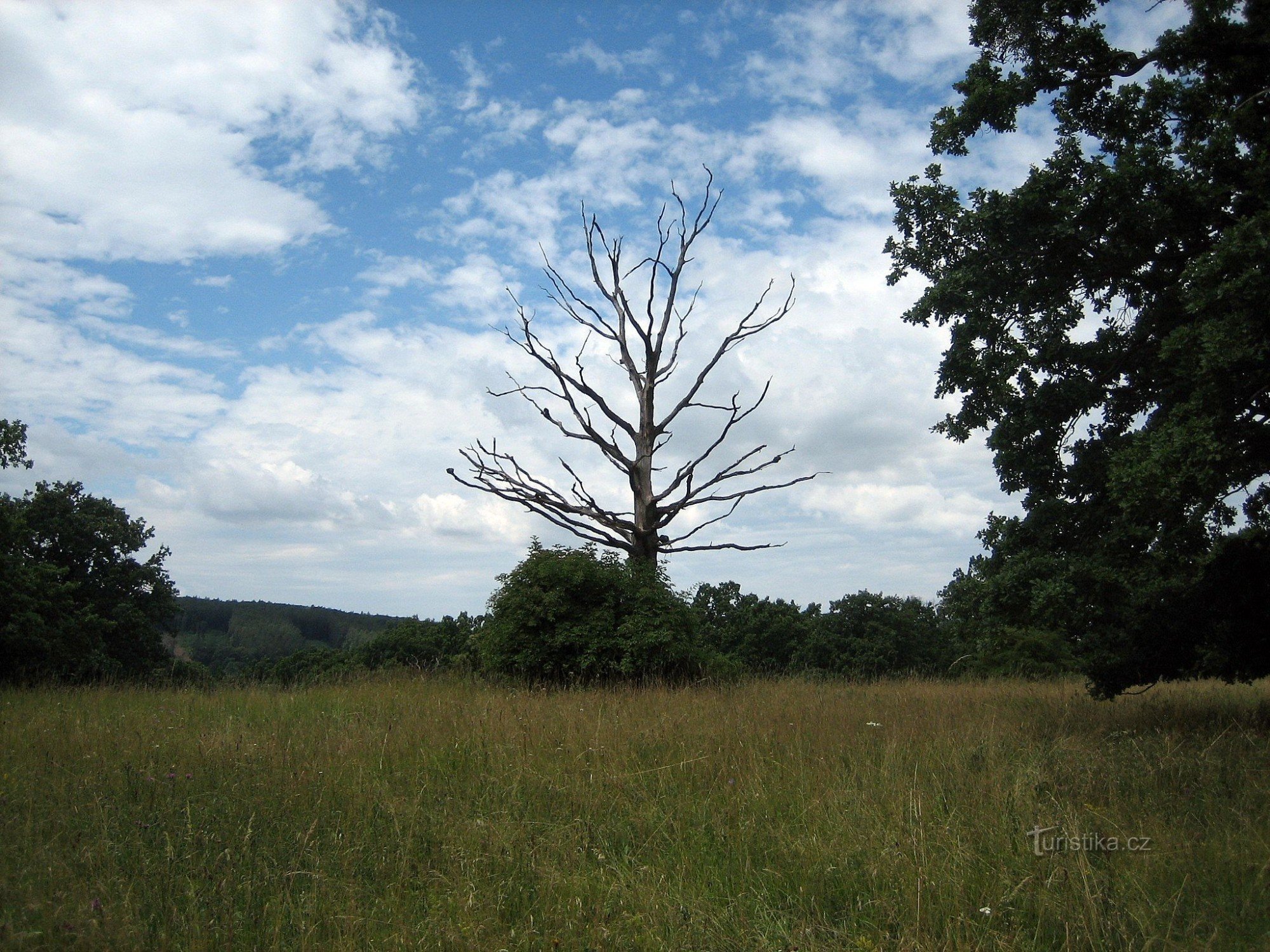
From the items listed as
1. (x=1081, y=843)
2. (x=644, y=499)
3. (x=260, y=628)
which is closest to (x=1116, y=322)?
(x=1081, y=843)

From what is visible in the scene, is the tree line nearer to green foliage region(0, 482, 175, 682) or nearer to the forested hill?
green foliage region(0, 482, 175, 682)

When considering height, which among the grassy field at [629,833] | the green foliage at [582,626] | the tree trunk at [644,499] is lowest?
the grassy field at [629,833]

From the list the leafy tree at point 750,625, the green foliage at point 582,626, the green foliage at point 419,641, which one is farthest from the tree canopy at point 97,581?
the leafy tree at point 750,625

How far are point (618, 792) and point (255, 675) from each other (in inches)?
354

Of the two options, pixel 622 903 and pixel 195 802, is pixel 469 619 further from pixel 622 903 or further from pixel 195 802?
pixel 622 903

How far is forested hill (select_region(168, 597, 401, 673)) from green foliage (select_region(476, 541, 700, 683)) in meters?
22.3

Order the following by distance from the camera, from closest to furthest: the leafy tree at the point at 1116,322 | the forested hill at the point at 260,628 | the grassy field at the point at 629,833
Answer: the grassy field at the point at 629,833 → the leafy tree at the point at 1116,322 → the forested hill at the point at 260,628

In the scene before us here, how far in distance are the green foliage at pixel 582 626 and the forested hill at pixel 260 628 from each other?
2228cm

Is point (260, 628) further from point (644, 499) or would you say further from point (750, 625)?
point (644, 499)

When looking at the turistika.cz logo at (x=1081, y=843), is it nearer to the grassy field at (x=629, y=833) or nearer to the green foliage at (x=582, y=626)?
the grassy field at (x=629, y=833)

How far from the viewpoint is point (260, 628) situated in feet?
164

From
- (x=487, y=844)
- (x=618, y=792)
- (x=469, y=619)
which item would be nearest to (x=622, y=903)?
(x=487, y=844)

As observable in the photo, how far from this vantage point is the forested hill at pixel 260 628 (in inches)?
1549

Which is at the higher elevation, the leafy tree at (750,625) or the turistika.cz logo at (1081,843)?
the leafy tree at (750,625)
